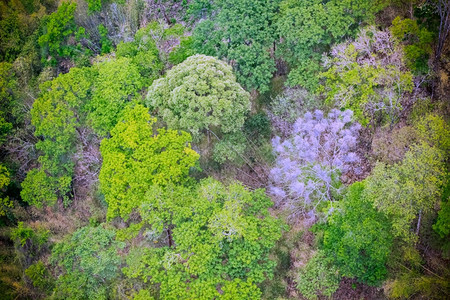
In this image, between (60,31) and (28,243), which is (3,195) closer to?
(28,243)

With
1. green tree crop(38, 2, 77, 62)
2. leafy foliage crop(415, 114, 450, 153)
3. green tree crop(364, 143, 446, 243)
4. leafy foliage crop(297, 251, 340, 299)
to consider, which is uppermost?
green tree crop(38, 2, 77, 62)

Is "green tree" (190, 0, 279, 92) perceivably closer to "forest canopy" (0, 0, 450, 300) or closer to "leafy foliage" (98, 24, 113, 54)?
"forest canopy" (0, 0, 450, 300)

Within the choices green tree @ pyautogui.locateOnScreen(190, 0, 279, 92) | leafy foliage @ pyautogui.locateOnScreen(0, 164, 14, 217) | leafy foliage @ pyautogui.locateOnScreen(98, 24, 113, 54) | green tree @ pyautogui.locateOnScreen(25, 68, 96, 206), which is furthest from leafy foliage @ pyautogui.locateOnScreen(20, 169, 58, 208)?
green tree @ pyautogui.locateOnScreen(190, 0, 279, 92)

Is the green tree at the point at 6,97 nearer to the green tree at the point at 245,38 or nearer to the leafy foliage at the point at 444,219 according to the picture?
the green tree at the point at 245,38

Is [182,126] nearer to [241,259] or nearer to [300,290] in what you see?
[241,259]

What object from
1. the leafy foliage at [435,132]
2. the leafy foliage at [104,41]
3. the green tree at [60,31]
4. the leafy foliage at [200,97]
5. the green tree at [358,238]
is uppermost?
the green tree at [60,31]

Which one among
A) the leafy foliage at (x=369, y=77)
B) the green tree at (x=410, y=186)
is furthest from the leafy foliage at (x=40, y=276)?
the leafy foliage at (x=369, y=77)

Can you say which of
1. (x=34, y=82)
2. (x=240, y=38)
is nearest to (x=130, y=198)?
(x=240, y=38)
